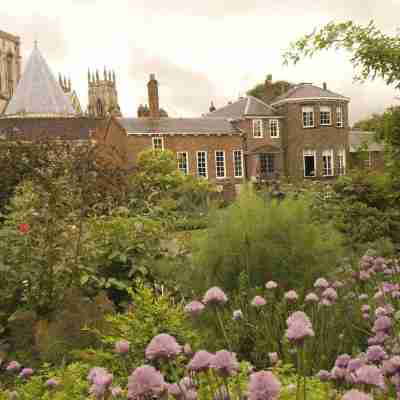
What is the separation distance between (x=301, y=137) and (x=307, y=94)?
3060 mm

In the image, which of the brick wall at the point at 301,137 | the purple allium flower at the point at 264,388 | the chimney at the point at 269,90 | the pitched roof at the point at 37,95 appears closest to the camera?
the purple allium flower at the point at 264,388

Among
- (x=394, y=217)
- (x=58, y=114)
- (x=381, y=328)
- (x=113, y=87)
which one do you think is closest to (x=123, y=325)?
(x=381, y=328)

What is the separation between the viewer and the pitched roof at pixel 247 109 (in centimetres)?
3828

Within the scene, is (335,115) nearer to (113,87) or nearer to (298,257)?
(298,257)

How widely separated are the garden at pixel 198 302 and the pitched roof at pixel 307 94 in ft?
104

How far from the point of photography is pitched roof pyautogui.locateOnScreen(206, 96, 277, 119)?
38.3 metres

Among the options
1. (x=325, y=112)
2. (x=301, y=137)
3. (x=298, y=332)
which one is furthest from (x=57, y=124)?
Result: (x=298, y=332)

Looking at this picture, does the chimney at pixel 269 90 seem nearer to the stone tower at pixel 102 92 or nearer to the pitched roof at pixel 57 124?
the pitched roof at pixel 57 124

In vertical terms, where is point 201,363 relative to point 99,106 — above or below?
below

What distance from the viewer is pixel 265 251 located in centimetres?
505

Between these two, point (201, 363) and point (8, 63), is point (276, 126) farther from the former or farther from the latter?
point (8, 63)

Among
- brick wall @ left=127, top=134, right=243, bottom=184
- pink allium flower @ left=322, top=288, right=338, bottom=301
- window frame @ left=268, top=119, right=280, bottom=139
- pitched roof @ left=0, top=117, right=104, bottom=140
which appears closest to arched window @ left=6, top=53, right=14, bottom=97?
pitched roof @ left=0, top=117, right=104, bottom=140

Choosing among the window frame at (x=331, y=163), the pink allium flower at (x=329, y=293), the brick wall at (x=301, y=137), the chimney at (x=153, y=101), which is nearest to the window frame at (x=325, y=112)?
the brick wall at (x=301, y=137)

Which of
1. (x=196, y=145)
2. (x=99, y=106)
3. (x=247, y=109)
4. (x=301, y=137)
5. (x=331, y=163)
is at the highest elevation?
(x=99, y=106)
